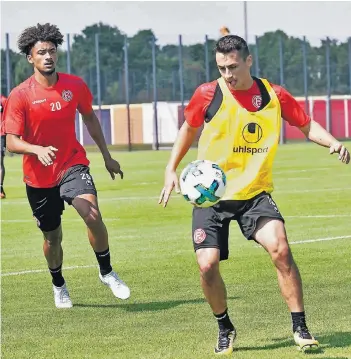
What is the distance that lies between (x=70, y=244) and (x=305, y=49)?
145ft

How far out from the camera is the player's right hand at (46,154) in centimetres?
1044

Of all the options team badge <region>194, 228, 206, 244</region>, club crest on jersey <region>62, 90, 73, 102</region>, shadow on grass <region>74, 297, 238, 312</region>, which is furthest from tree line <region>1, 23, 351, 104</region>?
team badge <region>194, 228, 206, 244</region>

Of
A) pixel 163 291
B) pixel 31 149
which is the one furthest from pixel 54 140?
pixel 163 291

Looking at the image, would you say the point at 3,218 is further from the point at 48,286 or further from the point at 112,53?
the point at 112,53

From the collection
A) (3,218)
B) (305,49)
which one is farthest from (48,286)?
(305,49)

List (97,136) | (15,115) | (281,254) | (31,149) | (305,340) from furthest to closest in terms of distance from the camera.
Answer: (97,136) → (15,115) → (31,149) → (281,254) → (305,340)

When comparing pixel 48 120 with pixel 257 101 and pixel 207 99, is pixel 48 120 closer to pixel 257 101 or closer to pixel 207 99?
pixel 207 99

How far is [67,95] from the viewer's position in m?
11.5

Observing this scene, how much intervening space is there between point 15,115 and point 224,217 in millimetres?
3071

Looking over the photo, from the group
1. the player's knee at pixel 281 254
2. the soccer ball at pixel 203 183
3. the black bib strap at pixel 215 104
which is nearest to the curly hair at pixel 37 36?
the black bib strap at pixel 215 104

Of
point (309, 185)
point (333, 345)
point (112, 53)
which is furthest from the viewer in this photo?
point (112, 53)

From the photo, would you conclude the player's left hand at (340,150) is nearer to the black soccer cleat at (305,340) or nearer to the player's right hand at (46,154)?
the black soccer cleat at (305,340)

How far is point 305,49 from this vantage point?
59875 mm

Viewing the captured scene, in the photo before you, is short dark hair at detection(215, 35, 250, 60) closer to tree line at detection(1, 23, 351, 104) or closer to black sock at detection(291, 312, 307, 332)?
black sock at detection(291, 312, 307, 332)
